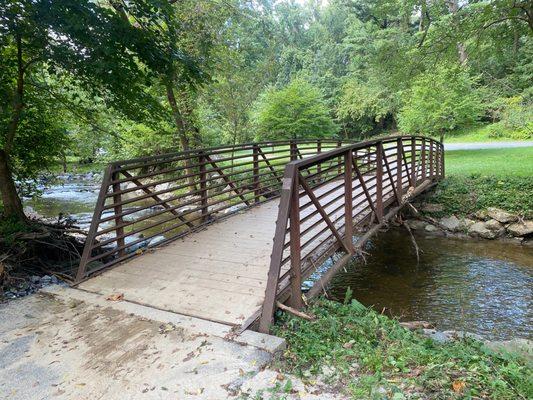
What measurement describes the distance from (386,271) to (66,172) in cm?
2525

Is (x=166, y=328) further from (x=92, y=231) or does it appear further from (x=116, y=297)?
(x=92, y=231)

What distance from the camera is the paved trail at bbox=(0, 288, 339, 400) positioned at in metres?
2.40

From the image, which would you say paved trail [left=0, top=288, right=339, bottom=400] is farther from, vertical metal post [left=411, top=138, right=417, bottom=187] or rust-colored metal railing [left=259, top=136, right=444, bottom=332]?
vertical metal post [left=411, top=138, right=417, bottom=187]

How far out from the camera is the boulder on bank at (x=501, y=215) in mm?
9212

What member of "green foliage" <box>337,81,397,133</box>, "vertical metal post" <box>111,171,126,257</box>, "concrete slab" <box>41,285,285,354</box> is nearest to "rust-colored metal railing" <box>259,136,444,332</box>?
"concrete slab" <box>41,285,285,354</box>

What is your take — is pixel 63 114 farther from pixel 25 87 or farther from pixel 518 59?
pixel 518 59

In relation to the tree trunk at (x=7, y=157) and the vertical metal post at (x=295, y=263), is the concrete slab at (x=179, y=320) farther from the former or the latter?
the tree trunk at (x=7, y=157)

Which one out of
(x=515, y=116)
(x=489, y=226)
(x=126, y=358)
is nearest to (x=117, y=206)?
(x=126, y=358)

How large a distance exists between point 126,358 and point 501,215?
31.2 feet

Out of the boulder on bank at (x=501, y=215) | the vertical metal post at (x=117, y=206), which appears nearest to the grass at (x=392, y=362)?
the vertical metal post at (x=117, y=206)

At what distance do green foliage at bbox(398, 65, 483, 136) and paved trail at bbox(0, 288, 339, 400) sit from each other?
1307 centimetres

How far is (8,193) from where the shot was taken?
18.2 ft

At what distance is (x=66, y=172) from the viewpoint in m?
26.5

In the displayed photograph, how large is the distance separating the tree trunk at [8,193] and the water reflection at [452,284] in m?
5.03
